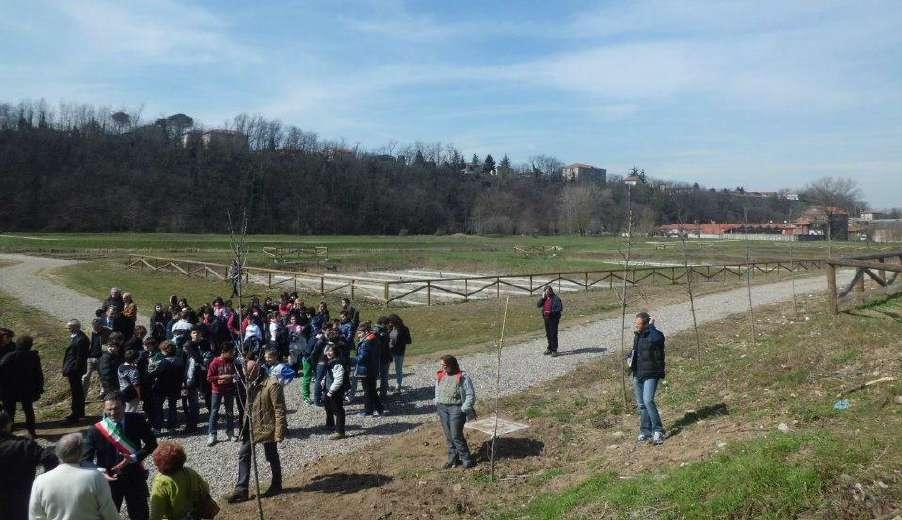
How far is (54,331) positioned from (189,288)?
39.9 feet

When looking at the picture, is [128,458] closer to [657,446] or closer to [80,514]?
[80,514]

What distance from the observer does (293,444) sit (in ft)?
31.1

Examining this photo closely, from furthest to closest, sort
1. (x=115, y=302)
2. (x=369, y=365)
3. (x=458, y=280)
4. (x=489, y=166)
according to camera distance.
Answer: (x=489, y=166), (x=458, y=280), (x=115, y=302), (x=369, y=365)

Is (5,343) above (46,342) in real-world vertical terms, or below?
above

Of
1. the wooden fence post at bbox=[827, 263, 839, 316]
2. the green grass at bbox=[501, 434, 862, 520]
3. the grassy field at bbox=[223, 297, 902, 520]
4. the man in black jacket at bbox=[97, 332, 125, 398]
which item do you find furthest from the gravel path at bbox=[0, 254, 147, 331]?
the wooden fence post at bbox=[827, 263, 839, 316]

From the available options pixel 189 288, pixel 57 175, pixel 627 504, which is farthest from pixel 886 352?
pixel 57 175

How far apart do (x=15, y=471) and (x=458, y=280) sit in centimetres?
2951

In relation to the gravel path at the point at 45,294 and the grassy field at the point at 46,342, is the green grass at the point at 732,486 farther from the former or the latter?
the gravel path at the point at 45,294

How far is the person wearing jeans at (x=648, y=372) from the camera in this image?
25.7 ft

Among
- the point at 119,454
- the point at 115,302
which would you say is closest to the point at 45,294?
the point at 115,302

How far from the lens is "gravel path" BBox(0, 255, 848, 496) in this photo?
902cm

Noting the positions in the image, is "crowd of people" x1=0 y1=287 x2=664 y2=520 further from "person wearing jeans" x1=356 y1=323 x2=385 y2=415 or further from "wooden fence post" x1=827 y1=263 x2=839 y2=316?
"wooden fence post" x1=827 y1=263 x2=839 y2=316

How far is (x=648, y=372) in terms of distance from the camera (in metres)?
7.88

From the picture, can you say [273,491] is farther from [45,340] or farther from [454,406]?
[45,340]
